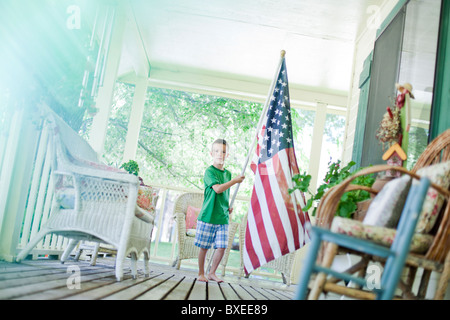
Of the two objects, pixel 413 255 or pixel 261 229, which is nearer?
pixel 413 255

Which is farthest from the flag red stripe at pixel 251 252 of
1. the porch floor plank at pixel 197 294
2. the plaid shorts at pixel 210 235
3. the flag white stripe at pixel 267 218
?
the plaid shorts at pixel 210 235

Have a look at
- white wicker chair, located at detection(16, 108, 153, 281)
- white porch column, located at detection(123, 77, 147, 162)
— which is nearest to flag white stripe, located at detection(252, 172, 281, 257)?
white wicker chair, located at detection(16, 108, 153, 281)

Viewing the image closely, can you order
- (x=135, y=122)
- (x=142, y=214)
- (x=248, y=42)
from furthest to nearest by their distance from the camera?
1. (x=135, y=122)
2. (x=248, y=42)
3. (x=142, y=214)

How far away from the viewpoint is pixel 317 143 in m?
6.10

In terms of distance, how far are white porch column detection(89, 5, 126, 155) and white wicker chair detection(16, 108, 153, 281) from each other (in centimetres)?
195

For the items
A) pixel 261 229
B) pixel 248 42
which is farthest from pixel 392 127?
pixel 248 42

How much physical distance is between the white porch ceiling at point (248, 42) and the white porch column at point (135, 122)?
23cm

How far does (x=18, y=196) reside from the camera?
2.58 meters

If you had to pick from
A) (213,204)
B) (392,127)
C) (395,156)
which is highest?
(392,127)

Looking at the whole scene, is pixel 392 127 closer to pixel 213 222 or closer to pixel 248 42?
pixel 213 222

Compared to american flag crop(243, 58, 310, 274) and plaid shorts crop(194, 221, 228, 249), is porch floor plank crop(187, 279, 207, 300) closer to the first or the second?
american flag crop(243, 58, 310, 274)

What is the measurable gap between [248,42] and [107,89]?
1832 mm

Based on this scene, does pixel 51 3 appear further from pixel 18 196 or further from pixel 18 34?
pixel 18 196
